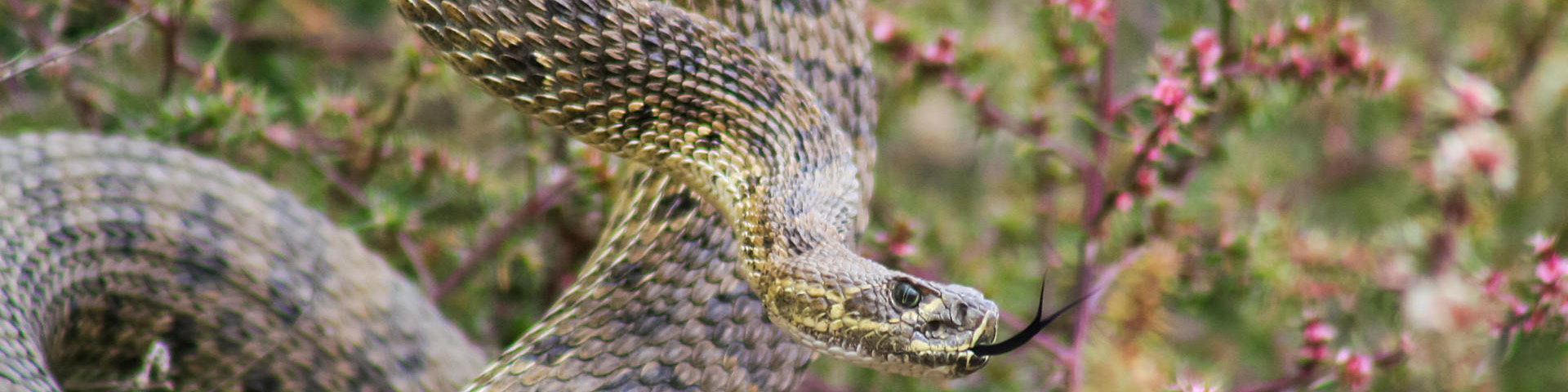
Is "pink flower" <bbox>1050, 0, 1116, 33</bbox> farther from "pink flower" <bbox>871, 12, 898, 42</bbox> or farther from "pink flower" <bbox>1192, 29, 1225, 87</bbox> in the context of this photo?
"pink flower" <bbox>871, 12, 898, 42</bbox>

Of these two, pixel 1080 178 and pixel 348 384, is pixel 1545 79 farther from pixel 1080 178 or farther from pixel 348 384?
pixel 348 384

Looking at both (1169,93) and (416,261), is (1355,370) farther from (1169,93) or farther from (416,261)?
(416,261)

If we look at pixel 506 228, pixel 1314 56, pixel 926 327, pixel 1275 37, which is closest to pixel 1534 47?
pixel 1314 56

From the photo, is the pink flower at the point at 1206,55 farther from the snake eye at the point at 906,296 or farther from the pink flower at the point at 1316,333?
the snake eye at the point at 906,296

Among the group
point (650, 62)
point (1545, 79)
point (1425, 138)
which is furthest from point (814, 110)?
point (1545, 79)

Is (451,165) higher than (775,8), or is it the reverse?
(451,165)

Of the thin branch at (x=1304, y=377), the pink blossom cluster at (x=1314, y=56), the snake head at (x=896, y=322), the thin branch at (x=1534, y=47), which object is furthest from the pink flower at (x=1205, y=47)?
the thin branch at (x=1534, y=47)

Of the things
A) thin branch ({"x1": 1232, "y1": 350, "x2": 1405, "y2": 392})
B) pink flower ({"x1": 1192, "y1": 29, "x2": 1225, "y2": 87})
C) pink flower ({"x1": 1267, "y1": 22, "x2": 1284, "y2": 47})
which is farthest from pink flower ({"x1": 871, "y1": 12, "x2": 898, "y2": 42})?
thin branch ({"x1": 1232, "y1": 350, "x2": 1405, "y2": 392})
